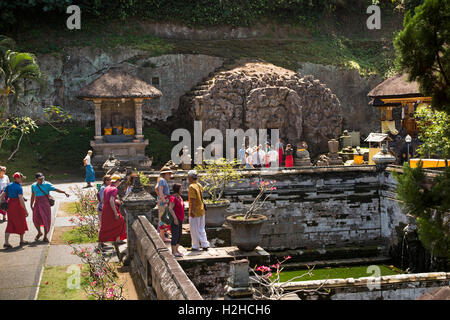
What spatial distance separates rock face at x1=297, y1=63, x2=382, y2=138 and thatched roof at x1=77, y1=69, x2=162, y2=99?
1263 cm

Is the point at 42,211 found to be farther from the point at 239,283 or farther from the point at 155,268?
the point at 239,283

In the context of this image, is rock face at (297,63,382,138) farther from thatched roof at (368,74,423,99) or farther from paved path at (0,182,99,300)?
paved path at (0,182,99,300)

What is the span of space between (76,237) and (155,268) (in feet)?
20.6

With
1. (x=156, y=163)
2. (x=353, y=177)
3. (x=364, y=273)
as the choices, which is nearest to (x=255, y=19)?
(x=156, y=163)

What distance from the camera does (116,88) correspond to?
26.5 metres

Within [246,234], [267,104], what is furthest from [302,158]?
[246,234]

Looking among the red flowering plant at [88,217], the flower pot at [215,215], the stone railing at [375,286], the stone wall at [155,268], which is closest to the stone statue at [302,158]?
the red flowering plant at [88,217]

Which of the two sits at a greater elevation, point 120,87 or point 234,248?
point 120,87

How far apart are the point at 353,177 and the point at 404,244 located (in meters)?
2.90

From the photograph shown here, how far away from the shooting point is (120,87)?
2666 centimetres

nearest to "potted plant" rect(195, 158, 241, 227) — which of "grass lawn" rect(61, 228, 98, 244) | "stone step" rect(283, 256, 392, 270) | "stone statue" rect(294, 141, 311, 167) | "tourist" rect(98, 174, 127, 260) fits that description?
"tourist" rect(98, 174, 127, 260)

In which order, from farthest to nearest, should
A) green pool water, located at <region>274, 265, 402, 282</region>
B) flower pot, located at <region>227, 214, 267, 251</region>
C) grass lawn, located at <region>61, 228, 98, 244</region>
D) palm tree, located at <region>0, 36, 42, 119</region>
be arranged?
palm tree, located at <region>0, 36, 42, 119</region> → green pool water, located at <region>274, 265, 402, 282</region> → grass lawn, located at <region>61, 228, 98, 244</region> → flower pot, located at <region>227, 214, 267, 251</region>

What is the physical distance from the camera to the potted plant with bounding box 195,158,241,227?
46.6 feet

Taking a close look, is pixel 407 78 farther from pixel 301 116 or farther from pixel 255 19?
pixel 255 19
